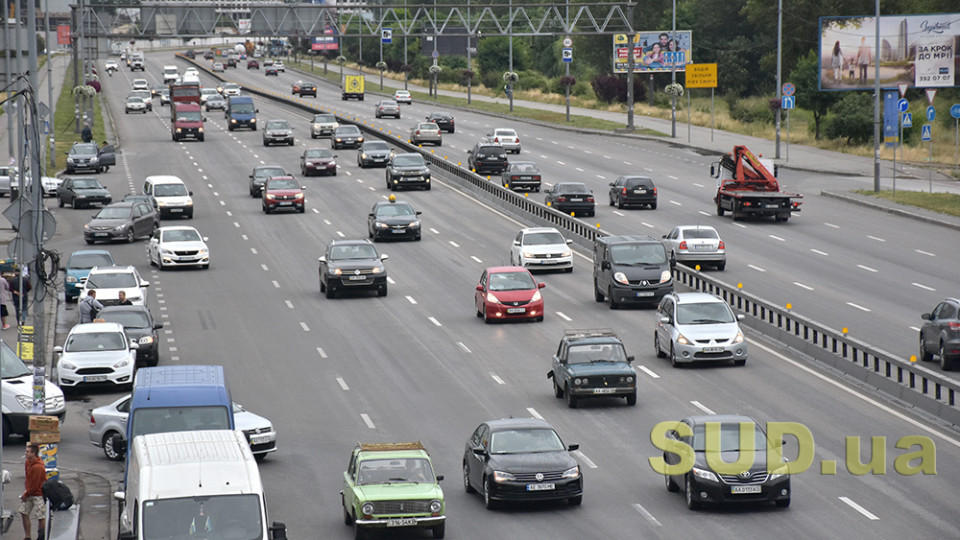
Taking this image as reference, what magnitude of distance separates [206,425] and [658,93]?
114 meters

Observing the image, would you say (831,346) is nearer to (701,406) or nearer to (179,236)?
(701,406)

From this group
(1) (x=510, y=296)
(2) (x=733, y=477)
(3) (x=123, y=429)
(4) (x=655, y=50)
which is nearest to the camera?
(2) (x=733, y=477)

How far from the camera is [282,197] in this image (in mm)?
60719

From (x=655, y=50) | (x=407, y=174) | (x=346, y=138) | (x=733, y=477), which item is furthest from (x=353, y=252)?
(x=655, y=50)

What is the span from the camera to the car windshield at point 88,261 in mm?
44219

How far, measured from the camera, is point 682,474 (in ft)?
72.3

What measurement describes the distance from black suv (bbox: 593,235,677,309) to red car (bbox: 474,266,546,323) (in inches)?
96.9

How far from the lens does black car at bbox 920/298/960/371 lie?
31.2m

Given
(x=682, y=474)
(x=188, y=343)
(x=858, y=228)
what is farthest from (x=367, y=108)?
(x=682, y=474)

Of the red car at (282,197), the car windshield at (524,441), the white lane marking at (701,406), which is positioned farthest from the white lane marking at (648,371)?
the red car at (282,197)

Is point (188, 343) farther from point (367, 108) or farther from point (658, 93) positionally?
point (658, 93)

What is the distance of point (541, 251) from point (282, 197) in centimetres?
1784

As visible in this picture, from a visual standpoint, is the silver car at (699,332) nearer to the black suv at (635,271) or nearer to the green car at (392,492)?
the black suv at (635,271)

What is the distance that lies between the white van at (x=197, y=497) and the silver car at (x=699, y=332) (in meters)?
16.7
